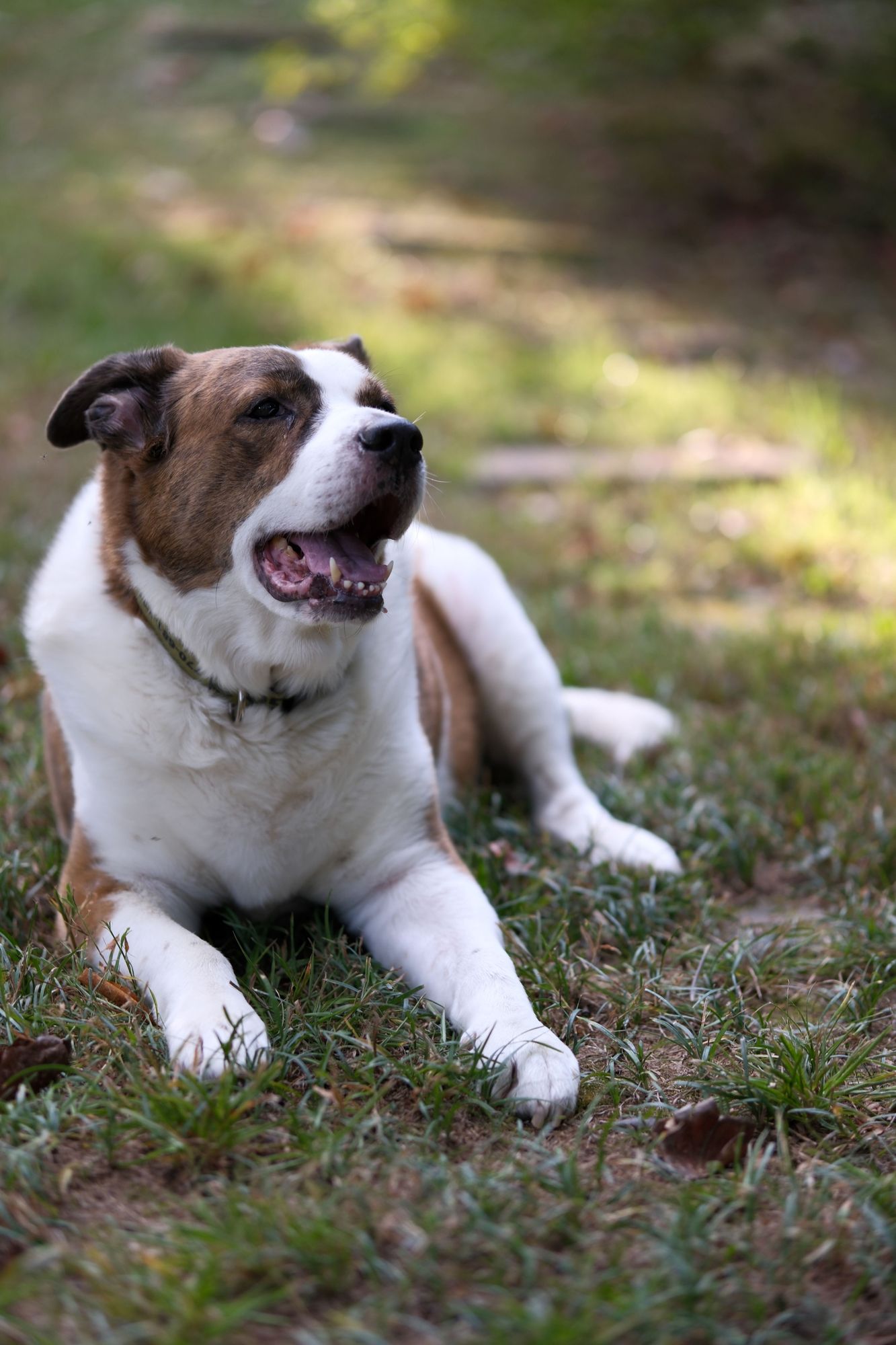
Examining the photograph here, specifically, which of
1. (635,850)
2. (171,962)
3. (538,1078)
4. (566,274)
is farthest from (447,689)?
(566,274)

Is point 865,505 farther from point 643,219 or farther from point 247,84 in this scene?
point 247,84

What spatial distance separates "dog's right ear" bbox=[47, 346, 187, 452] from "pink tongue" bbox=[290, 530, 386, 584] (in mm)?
431

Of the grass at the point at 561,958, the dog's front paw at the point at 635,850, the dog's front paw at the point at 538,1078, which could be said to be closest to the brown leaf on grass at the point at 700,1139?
the grass at the point at 561,958

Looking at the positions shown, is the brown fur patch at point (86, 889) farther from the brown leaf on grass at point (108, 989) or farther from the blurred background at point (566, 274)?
the blurred background at point (566, 274)

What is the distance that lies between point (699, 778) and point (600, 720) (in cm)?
44

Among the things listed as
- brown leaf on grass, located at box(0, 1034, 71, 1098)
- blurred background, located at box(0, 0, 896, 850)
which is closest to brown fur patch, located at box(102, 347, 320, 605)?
brown leaf on grass, located at box(0, 1034, 71, 1098)

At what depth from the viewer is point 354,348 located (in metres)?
3.45

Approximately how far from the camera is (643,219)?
11.6 metres

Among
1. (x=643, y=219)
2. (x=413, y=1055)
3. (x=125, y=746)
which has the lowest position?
(x=643, y=219)

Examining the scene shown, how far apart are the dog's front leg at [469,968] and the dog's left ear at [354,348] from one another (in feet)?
4.05

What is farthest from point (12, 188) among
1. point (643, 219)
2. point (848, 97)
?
point (848, 97)

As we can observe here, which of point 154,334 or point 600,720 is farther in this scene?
point 154,334

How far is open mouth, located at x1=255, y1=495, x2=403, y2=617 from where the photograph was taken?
109 inches

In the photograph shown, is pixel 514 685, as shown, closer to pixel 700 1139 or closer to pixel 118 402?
pixel 118 402
